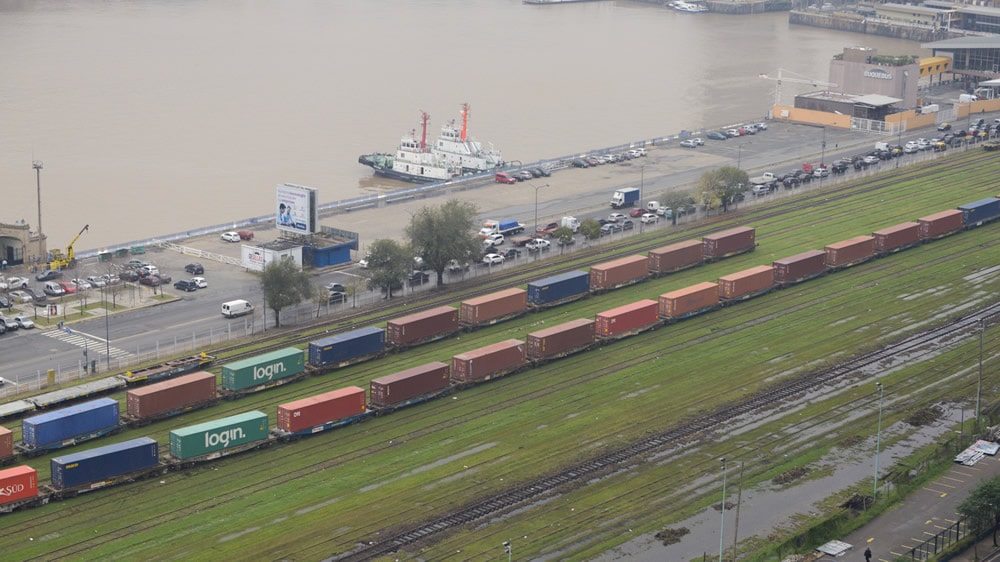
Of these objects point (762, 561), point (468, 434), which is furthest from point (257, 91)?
point (762, 561)

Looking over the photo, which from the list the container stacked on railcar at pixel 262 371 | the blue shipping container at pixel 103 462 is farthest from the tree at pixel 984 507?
the container stacked on railcar at pixel 262 371

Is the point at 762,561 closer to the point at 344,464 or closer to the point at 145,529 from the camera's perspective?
the point at 344,464

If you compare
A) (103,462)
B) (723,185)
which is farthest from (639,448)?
(723,185)

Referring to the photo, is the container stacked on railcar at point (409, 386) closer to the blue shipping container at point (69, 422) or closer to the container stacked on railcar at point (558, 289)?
the blue shipping container at point (69, 422)

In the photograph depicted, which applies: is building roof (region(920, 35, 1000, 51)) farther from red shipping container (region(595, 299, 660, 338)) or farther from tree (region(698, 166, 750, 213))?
red shipping container (region(595, 299, 660, 338))

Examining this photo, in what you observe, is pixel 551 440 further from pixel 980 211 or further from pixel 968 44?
pixel 968 44

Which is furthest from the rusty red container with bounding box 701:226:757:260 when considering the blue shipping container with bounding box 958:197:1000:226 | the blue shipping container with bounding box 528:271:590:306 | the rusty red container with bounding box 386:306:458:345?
the rusty red container with bounding box 386:306:458:345
